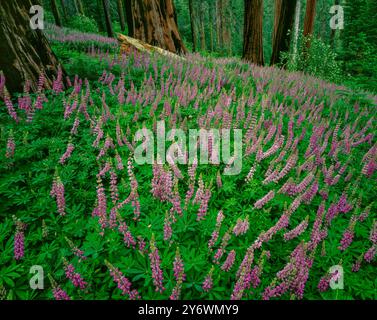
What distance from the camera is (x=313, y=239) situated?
238 centimetres

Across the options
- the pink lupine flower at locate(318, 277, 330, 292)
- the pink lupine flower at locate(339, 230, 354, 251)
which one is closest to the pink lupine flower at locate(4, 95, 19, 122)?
the pink lupine flower at locate(318, 277, 330, 292)

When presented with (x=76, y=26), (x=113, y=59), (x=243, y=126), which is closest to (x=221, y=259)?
(x=243, y=126)

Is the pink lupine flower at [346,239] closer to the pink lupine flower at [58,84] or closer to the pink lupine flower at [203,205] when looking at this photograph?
the pink lupine flower at [203,205]

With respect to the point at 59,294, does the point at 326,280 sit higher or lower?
lower

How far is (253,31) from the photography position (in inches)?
406

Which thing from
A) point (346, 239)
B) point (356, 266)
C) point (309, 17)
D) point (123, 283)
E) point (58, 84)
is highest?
point (309, 17)

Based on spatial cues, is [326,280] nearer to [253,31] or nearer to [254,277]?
[254,277]

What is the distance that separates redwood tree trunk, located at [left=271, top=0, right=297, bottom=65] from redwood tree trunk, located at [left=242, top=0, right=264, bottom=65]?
2.46ft

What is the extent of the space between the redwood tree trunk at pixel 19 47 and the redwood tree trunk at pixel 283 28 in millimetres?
8859

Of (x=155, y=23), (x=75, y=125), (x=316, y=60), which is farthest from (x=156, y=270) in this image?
(x=316, y=60)

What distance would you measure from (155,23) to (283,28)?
4.99 meters

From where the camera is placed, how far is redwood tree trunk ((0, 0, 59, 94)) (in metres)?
4.10

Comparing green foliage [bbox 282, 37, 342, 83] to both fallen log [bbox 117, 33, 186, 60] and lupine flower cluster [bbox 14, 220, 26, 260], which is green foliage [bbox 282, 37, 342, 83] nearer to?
fallen log [bbox 117, 33, 186, 60]
